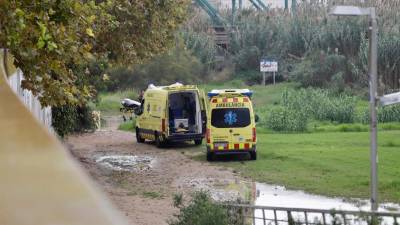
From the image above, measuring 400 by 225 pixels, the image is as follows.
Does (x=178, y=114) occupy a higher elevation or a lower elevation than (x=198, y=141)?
higher

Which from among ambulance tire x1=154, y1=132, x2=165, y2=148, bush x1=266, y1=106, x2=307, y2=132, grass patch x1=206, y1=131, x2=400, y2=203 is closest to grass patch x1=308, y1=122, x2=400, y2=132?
bush x1=266, y1=106, x2=307, y2=132

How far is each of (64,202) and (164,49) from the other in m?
20.3

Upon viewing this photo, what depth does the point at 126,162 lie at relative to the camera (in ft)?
83.8

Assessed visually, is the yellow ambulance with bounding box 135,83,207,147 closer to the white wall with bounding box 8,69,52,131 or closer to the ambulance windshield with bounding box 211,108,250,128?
the ambulance windshield with bounding box 211,108,250,128

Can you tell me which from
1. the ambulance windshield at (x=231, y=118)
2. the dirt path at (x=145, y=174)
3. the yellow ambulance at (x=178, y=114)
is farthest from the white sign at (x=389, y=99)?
the yellow ambulance at (x=178, y=114)

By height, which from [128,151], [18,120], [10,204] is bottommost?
[128,151]

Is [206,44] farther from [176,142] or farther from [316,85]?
[176,142]

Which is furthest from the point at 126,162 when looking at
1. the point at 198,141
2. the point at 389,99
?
the point at 389,99

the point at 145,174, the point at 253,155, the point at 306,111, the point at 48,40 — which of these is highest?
the point at 48,40

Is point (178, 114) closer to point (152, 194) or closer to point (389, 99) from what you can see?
point (152, 194)

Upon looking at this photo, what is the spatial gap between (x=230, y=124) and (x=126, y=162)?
3.67 meters

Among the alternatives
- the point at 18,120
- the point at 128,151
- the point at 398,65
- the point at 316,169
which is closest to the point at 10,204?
the point at 18,120

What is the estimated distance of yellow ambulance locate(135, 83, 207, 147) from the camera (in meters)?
28.1

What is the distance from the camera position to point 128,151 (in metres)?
28.6
